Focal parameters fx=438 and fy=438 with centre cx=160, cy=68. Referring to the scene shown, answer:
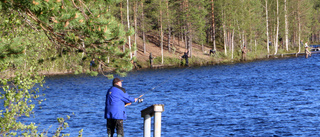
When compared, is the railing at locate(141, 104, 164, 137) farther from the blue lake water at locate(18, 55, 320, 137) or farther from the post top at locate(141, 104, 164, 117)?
the blue lake water at locate(18, 55, 320, 137)

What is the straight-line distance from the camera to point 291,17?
85.7m

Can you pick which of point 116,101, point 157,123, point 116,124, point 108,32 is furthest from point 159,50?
point 108,32

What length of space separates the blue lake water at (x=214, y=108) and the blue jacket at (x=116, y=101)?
142cm

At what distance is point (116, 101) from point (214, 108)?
14.8 meters

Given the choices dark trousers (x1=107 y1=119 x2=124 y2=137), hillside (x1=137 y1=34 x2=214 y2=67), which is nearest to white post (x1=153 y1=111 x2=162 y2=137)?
dark trousers (x1=107 y1=119 x2=124 y2=137)

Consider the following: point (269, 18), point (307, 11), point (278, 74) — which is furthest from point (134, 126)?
point (307, 11)

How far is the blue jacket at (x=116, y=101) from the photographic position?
1144cm

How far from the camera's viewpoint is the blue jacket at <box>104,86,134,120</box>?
11438 mm

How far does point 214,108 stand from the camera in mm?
25547

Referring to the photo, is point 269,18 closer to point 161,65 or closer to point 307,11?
point 307,11

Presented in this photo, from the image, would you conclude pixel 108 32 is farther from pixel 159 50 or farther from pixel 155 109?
pixel 159 50

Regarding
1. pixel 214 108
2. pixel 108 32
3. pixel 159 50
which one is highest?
pixel 108 32

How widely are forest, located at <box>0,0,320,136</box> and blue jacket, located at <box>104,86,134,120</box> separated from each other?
2.62ft

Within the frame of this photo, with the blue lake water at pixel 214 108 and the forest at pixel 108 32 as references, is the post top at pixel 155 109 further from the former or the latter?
the blue lake water at pixel 214 108
